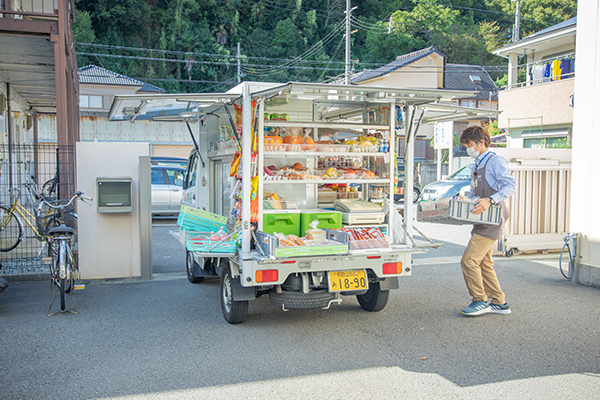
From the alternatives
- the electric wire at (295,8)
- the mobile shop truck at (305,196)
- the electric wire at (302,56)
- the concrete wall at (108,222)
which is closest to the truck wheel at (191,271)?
the mobile shop truck at (305,196)

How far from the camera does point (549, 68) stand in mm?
19625

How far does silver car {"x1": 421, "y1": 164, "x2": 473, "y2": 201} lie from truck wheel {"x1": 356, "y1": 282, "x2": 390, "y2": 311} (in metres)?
9.68

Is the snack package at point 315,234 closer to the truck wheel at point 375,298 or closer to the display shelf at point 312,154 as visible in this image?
the display shelf at point 312,154

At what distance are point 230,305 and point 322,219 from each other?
4.22 feet

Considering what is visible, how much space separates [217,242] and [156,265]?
3.70 m

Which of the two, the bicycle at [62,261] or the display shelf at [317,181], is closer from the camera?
the display shelf at [317,181]

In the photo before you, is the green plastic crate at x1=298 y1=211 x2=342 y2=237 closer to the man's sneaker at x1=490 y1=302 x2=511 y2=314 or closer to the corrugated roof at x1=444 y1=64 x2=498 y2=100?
the man's sneaker at x1=490 y1=302 x2=511 y2=314

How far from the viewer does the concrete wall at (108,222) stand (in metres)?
7.38

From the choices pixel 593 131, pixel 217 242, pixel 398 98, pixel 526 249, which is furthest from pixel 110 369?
pixel 526 249

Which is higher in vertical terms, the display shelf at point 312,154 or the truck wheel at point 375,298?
the display shelf at point 312,154

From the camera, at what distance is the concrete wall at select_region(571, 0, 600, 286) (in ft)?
22.7

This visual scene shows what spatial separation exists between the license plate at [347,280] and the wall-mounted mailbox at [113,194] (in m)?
3.62

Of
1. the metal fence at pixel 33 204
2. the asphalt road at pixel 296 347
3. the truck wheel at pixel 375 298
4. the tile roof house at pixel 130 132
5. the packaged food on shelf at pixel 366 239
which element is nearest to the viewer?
the asphalt road at pixel 296 347

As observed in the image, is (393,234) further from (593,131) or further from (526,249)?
(526,249)
